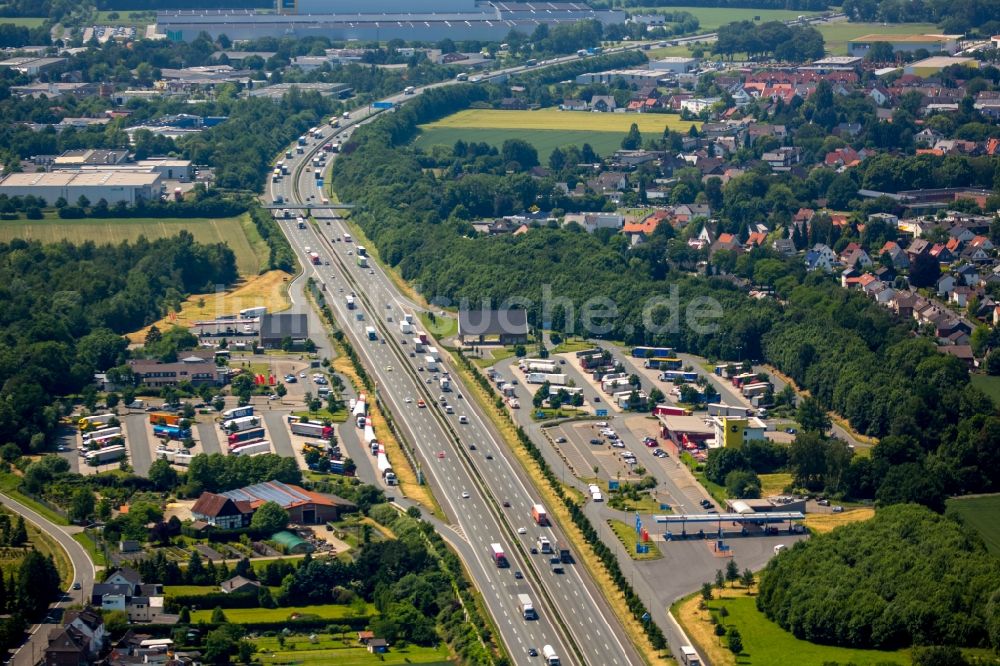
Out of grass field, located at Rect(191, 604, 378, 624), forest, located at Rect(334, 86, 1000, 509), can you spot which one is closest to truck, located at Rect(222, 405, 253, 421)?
forest, located at Rect(334, 86, 1000, 509)

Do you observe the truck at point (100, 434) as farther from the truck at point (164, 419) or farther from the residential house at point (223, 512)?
the residential house at point (223, 512)

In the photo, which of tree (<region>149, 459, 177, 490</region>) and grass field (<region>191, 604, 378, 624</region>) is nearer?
grass field (<region>191, 604, 378, 624</region>)

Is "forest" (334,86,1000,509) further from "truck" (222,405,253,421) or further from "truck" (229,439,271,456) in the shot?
"truck" (229,439,271,456)

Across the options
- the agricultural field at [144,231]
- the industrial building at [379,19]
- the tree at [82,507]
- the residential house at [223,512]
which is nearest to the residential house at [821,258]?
the agricultural field at [144,231]

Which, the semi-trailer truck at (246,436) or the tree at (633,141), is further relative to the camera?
the tree at (633,141)

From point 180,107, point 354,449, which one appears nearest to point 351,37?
point 180,107

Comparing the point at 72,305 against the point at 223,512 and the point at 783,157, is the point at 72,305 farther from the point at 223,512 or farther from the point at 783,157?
the point at 783,157
